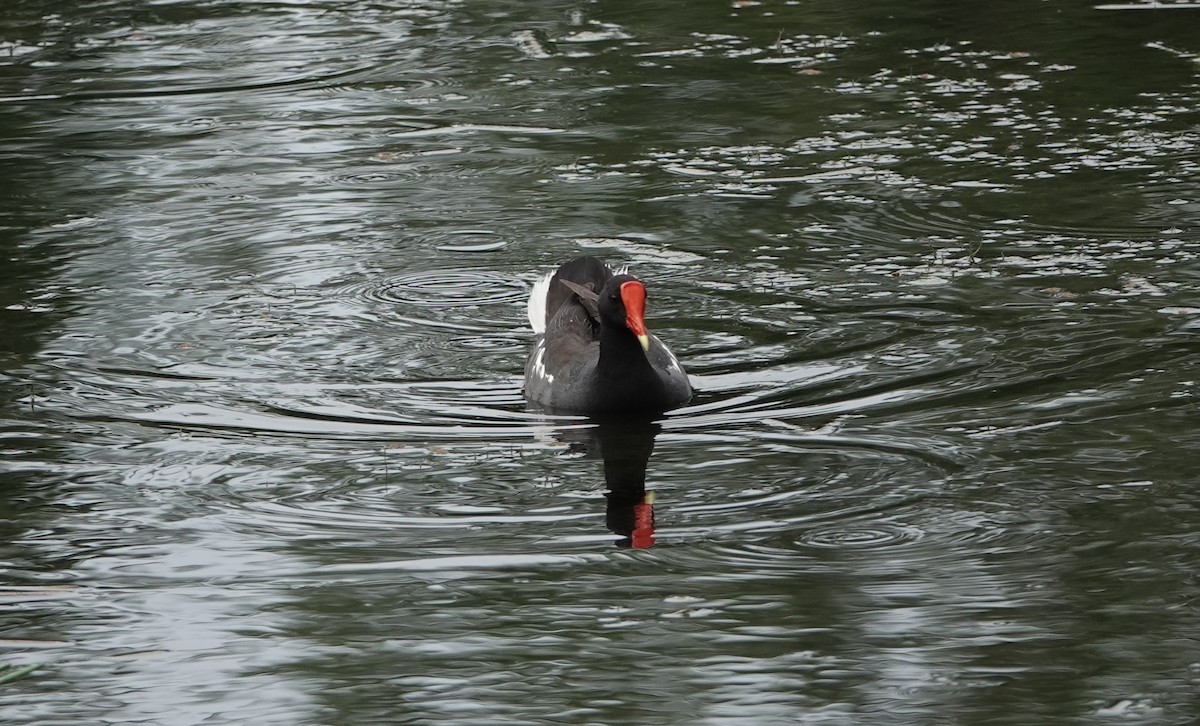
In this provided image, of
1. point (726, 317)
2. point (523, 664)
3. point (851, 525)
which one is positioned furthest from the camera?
point (726, 317)

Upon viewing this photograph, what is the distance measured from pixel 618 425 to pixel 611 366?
270mm

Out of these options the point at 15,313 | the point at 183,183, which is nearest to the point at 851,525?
the point at 15,313

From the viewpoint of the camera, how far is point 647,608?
19.6 feet

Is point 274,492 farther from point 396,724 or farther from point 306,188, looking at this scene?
point 306,188

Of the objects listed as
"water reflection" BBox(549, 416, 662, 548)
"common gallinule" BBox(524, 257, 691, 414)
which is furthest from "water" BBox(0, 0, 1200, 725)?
"common gallinule" BBox(524, 257, 691, 414)

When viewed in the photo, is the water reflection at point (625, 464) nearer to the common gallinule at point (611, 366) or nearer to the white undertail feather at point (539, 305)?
the common gallinule at point (611, 366)

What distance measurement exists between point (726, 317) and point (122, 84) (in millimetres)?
8015

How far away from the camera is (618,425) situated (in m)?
8.29

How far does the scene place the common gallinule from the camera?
827cm

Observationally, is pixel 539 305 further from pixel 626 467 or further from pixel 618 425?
pixel 626 467

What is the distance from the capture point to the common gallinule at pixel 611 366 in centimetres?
827

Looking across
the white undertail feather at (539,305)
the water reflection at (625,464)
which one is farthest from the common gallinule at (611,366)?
the white undertail feather at (539,305)

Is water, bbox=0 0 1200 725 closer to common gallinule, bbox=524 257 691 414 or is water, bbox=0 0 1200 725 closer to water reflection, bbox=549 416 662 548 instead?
water reflection, bbox=549 416 662 548

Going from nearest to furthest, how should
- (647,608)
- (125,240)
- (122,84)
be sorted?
1. (647,608)
2. (125,240)
3. (122,84)
